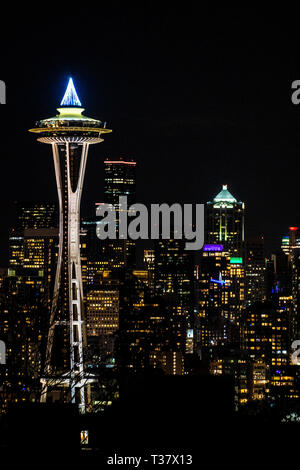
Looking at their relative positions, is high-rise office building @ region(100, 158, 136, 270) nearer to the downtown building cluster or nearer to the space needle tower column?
the downtown building cluster

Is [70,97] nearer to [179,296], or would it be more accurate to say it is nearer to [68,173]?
[68,173]

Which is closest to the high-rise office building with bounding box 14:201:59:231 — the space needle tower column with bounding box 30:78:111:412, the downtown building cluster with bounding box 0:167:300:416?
the downtown building cluster with bounding box 0:167:300:416

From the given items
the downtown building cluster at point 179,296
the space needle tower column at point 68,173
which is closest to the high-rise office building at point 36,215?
the downtown building cluster at point 179,296

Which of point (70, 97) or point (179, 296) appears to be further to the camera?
point (179, 296)

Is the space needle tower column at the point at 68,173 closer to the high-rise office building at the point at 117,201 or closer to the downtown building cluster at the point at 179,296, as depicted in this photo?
the downtown building cluster at the point at 179,296

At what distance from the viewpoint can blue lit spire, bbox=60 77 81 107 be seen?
43.0 meters

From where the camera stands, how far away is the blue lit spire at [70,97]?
43.0 m

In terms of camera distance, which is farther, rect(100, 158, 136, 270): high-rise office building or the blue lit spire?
rect(100, 158, 136, 270): high-rise office building

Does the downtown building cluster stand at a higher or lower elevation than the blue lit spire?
lower

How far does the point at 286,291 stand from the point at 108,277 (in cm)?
983

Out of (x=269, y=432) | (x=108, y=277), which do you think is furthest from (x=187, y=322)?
(x=269, y=432)

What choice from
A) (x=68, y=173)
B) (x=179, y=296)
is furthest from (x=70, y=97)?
(x=179, y=296)

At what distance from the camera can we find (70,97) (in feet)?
141

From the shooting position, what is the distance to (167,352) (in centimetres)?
5047
